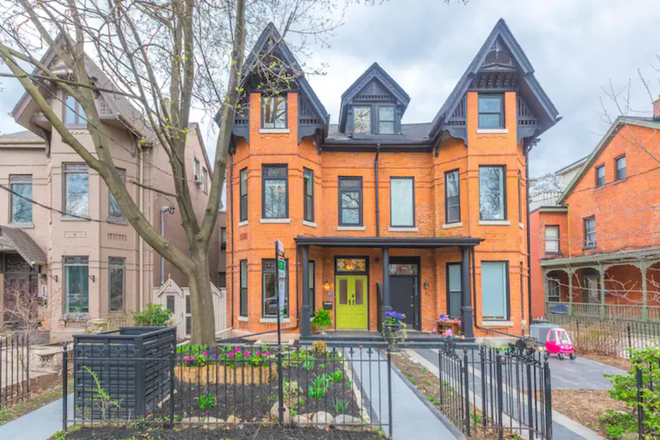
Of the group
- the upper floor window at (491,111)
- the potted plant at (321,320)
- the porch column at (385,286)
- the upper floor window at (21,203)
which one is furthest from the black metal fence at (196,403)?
the upper floor window at (21,203)

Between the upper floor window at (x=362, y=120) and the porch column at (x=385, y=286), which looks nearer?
the porch column at (x=385, y=286)

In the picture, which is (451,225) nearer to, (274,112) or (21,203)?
(274,112)

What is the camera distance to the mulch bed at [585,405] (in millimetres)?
6733

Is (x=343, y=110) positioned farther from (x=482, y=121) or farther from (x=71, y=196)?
(x=71, y=196)

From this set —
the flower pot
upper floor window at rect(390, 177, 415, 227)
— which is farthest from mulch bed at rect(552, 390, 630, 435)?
upper floor window at rect(390, 177, 415, 227)

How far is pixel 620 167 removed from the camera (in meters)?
21.5

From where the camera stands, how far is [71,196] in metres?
15.6

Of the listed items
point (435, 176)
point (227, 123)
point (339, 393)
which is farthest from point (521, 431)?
point (435, 176)

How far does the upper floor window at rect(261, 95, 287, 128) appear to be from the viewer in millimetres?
15297

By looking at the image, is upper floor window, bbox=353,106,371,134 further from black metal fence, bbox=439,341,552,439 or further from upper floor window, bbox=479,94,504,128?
black metal fence, bbox=439,341,552,439

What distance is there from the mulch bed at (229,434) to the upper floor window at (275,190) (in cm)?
994

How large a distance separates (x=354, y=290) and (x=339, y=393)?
Result: 9.10 meters

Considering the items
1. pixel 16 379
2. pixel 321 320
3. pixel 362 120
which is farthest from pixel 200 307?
pixel 362 120

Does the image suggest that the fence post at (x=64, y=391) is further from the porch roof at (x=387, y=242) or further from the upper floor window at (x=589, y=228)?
the upper floor window at (x=589, y=228)
